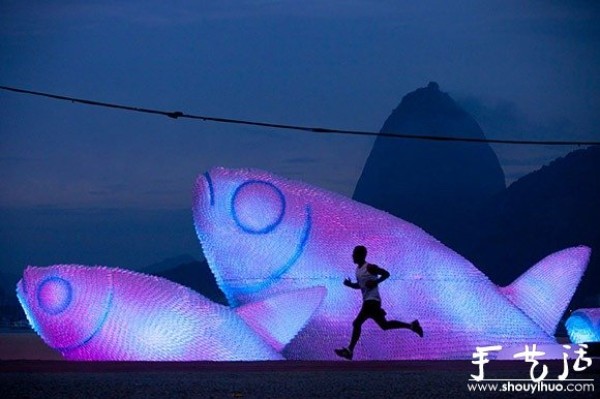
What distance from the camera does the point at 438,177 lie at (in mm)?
73562

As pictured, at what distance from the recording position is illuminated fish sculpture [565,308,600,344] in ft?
73.0

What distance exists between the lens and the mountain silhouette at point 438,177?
7081 cm

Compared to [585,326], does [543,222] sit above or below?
above

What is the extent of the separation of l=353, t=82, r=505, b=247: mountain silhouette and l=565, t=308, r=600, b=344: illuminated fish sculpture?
154 feet

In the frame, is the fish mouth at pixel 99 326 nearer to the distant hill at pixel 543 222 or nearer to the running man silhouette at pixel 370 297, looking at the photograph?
the running man silhouette at pixel 370 297

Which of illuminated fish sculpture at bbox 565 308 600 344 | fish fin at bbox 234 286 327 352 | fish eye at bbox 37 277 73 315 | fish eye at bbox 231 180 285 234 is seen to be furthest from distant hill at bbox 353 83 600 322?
fish eye at bbox 37 277 73 315

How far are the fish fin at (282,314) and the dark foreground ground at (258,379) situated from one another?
250cm

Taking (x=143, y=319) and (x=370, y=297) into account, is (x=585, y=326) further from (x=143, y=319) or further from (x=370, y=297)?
(x=370, y=297)

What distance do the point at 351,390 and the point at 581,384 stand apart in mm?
2289

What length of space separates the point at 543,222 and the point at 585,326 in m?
51.1

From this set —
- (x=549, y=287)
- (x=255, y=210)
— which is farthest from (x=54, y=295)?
(x=549, y=287)

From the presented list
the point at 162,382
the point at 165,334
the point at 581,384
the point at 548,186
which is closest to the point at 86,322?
the point at 165,334

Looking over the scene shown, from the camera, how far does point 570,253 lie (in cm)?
2152

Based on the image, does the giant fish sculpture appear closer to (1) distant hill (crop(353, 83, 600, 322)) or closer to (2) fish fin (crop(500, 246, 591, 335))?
(2) fish fin (crop(500, 246, 591, 335))
